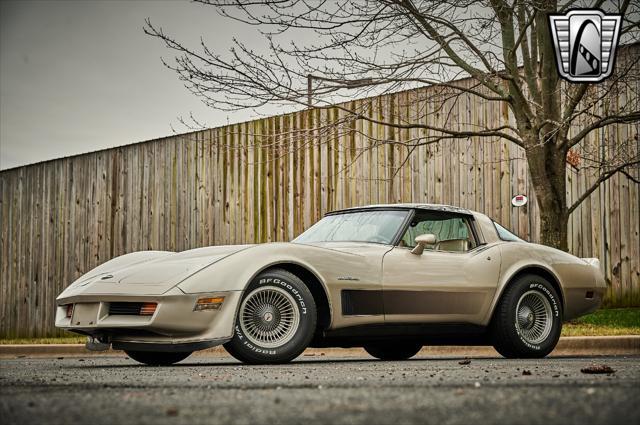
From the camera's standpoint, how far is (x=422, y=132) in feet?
42.2

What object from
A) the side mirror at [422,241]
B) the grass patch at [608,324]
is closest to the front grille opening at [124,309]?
the side mirror at [422,241]

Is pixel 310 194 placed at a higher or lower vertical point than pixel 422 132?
lower

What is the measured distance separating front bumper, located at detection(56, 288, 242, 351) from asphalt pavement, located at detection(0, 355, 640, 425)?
1.10 meters

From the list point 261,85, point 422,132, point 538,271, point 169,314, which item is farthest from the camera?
point 422,132

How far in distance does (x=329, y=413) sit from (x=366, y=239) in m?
4.19

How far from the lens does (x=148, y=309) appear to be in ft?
19.4

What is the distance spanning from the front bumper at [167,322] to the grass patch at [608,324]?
5.05m

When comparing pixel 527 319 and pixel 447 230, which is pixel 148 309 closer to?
pixel 447 230

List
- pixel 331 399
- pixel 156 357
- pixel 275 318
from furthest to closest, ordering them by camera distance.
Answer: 1. pixel 156 357
2. pixel 275 318
3. pixel 331 399

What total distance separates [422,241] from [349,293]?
742 mm

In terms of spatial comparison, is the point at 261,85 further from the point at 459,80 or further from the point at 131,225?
the point at 131,225

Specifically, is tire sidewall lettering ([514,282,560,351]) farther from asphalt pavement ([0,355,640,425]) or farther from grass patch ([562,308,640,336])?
asphalt pavement ([0,355,640,425])

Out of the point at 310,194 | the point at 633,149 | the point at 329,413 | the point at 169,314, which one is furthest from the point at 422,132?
the point at 329,413

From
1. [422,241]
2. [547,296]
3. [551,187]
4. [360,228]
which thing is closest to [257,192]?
[551,187]
